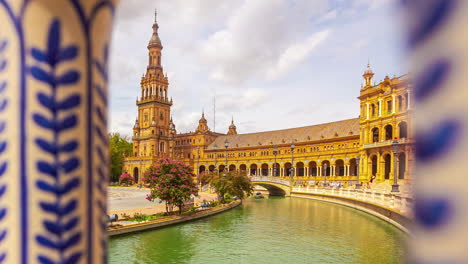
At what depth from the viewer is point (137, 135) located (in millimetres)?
62000

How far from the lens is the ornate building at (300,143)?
30.1m

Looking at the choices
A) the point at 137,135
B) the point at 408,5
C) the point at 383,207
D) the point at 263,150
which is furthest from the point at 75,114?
the point at 137,135

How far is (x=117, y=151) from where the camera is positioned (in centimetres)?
5881

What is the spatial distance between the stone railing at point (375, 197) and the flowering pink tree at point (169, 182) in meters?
8.94

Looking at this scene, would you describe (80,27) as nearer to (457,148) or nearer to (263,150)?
(457,148)

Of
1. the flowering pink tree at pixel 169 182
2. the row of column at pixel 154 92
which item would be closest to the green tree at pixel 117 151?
the row of column at pixel 154 92

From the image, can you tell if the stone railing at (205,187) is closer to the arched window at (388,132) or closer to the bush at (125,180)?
the bush at (125,180)

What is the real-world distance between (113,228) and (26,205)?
11257mm

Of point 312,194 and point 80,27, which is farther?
point 312,194

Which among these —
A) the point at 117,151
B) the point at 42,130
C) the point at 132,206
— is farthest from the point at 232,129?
the point at 42,130

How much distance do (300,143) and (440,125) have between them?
154ft

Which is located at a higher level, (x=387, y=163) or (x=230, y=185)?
(x=387, y=163)

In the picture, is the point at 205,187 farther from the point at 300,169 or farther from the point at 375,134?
the point at 375,134

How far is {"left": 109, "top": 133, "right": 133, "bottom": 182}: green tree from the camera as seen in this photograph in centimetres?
5588
